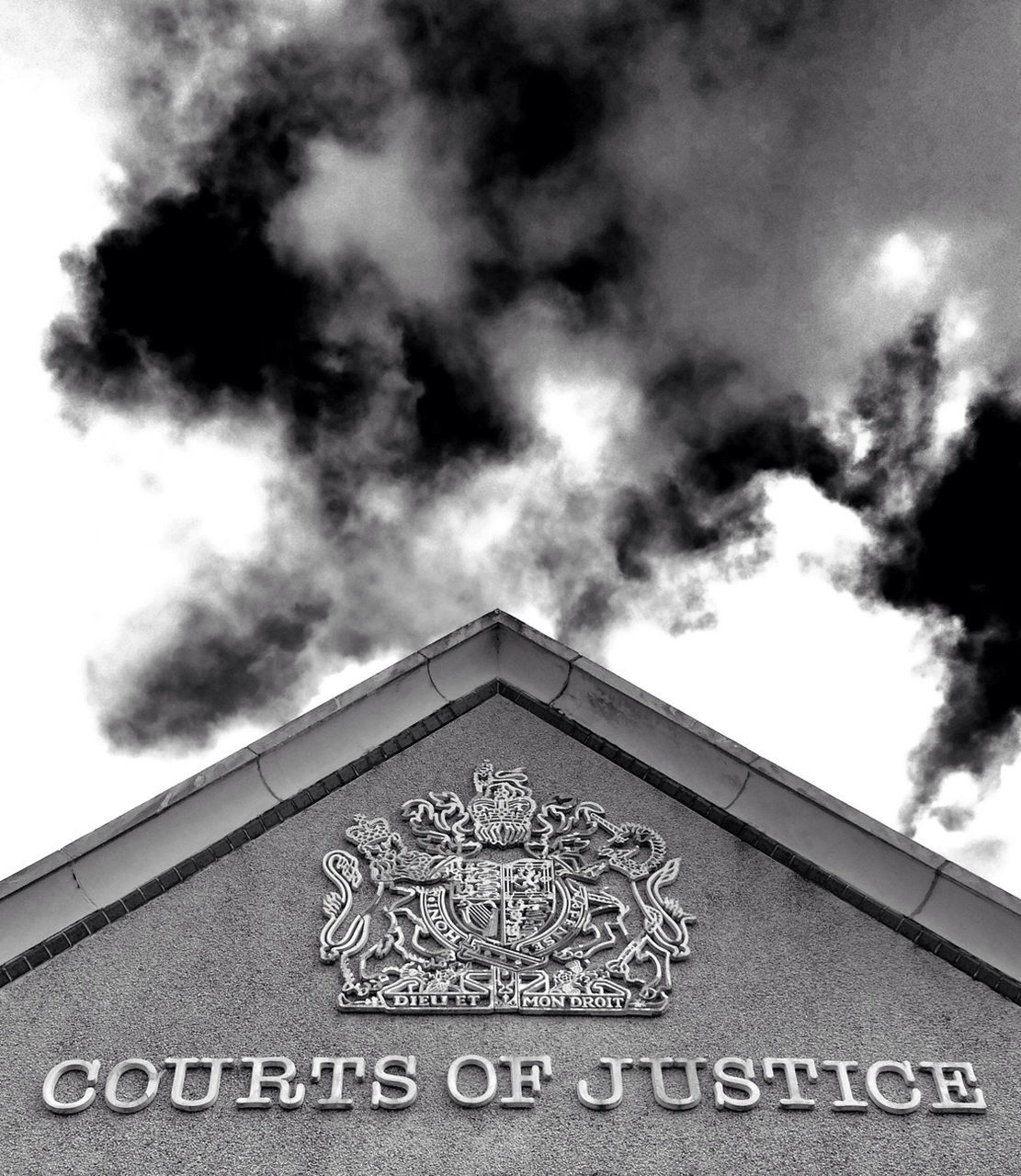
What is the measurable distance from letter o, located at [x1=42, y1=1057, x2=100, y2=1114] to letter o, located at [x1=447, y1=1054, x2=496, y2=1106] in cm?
203

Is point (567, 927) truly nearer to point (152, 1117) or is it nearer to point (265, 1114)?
point (265, 1114)

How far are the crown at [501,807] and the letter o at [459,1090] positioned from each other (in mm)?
1542

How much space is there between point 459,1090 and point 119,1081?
1957 millimetres

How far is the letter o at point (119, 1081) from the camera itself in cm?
683

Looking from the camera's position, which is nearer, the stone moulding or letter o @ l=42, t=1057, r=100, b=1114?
letter o @ l=42, t=1057, r=100, b=1114

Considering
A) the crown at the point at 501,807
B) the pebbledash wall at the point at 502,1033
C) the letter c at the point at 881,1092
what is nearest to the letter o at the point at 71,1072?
the pebbledash wall at the point at 502,1033

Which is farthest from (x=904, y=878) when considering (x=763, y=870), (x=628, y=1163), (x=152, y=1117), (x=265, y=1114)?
(x=152, y=1117)

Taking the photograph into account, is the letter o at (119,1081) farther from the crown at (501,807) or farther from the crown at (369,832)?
the crown at (501,807)

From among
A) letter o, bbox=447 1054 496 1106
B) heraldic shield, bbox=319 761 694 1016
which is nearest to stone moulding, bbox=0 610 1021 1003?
heraldic shield, bbox=319 761 694 1016

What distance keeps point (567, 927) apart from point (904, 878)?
2336mm

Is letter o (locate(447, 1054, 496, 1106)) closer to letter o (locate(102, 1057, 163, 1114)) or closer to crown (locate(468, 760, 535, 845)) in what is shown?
crown (locate(468, 760, 535, 845))

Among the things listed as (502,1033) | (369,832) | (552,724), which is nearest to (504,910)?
(502,1033)

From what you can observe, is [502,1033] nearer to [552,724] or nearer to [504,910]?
[504,910]

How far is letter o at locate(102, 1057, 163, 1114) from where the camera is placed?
683 cm
